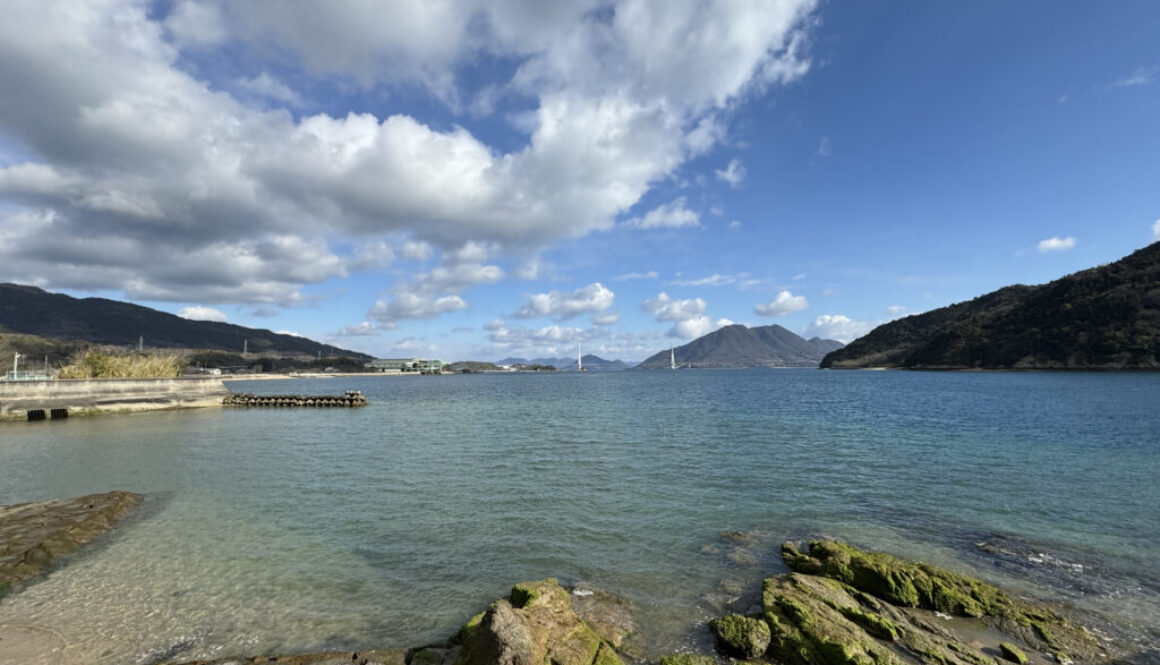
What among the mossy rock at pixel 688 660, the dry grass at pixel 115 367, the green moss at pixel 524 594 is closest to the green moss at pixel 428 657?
the green moss at pixel 524 594

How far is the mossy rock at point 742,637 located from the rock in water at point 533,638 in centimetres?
212

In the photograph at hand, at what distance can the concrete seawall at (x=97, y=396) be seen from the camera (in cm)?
4447

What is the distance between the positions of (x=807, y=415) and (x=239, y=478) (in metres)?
49.0

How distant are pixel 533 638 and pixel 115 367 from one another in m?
74.6

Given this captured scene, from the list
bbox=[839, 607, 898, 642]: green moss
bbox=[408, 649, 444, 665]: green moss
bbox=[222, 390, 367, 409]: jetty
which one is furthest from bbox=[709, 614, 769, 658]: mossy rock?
bbox=[222, 390, 367, 409]: jetty

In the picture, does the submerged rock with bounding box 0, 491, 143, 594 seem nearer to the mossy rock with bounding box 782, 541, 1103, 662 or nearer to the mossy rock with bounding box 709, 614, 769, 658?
the mossy rock with bounding box 709, 614, 769, 658

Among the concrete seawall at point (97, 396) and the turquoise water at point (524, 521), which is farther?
the concrete seawall at point (97, 396)

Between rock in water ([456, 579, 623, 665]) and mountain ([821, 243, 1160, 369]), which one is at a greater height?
mountain ([821, 243, 1160, 369])

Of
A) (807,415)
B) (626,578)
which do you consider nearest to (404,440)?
(626,578)

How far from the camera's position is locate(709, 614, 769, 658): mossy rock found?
8562mm

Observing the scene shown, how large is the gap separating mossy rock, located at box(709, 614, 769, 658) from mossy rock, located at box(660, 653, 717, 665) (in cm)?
52

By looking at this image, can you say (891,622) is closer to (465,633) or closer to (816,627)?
(816,627)

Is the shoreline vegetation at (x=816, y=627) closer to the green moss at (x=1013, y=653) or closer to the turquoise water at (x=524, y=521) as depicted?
the green moss at (x=1013, y=653)

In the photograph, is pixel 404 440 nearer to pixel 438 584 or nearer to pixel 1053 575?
pixel 438 584
